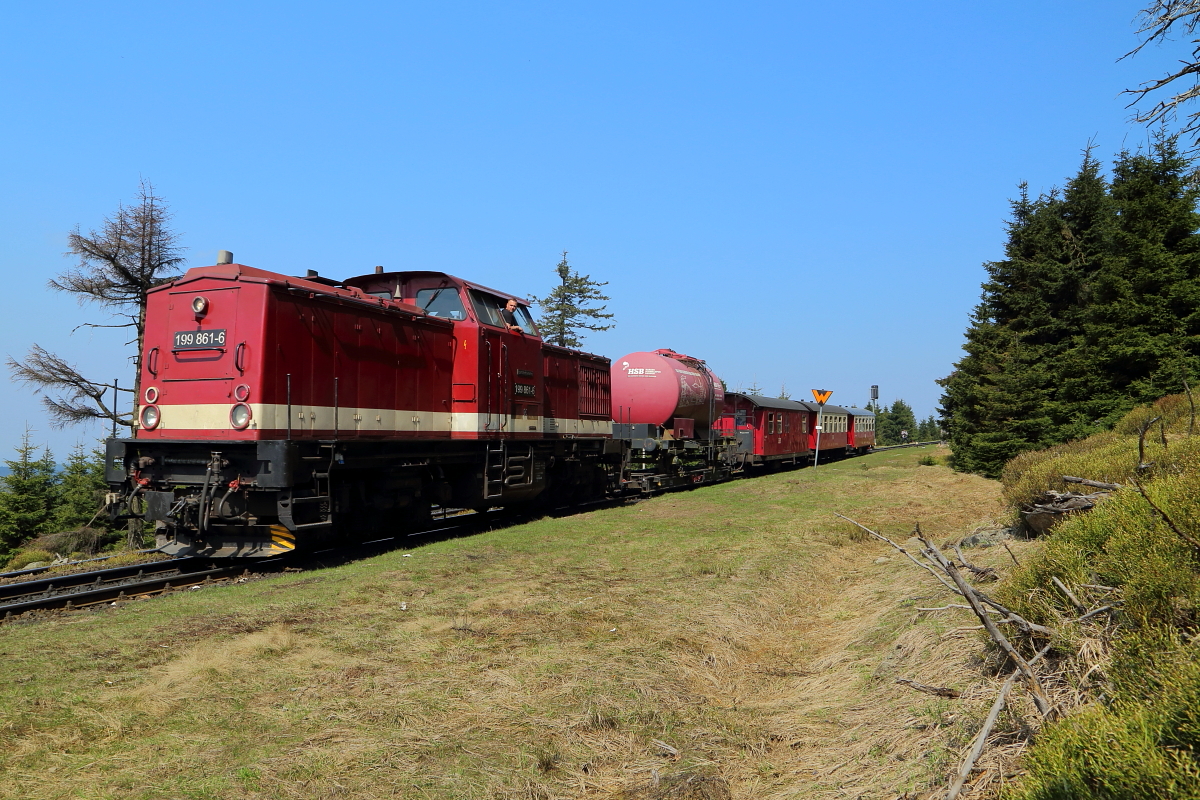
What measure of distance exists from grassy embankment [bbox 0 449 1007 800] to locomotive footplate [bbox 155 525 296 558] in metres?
0.62

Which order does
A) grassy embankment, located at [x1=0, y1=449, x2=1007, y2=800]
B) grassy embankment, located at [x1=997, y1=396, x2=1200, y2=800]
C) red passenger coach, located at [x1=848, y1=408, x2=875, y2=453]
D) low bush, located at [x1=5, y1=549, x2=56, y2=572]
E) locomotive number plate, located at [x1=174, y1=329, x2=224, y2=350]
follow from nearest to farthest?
1. grassy embankment, located at [x1=997, y1=396, x2=1200, y2=800]
2. grassy embankment, located at [x1=0, y1=449, x2=1007, y2=800]
3. locomotive number plate, located at [x1=174, y1=329, x2=224, y2=350]
4. low bush, located at [x1=5, y1=549, x2=56, y2=572]
5. red passenger coach, located at [x1=848, y1=408, x2=875, y2=453]

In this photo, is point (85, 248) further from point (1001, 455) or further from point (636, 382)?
point (1001, 455)

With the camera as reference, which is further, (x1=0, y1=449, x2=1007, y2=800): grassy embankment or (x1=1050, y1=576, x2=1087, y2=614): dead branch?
(x1=0, y1=449, x2=1007, y2=800): grassy embankment

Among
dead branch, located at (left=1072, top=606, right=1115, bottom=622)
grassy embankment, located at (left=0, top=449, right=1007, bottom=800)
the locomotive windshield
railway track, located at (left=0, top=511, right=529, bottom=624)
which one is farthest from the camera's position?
the locomotive windshield

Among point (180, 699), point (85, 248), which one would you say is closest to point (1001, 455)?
point (180, 699)

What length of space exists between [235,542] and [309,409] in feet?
6.60

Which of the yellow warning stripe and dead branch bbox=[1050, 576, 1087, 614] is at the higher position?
dead branch bbox=[1050, 576, 1087, 614]

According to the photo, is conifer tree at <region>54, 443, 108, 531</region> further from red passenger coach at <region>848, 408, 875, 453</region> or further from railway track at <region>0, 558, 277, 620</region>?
red passenger coach at <region>848, 408, 875, 453</region>

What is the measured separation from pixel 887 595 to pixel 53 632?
776 cm

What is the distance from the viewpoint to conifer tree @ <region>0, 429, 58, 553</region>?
902 inches

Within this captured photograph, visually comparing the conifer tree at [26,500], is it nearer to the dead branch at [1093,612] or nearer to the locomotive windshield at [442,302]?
the locomotive windshield at [442,302]

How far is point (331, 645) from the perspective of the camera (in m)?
5.84

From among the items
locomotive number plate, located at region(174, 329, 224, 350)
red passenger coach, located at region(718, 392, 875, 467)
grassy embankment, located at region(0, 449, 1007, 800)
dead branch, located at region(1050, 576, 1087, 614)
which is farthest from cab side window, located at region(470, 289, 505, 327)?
red passenger coach, located at region(718, 392, 875, 467)

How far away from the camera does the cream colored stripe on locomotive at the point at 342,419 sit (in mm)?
9492
